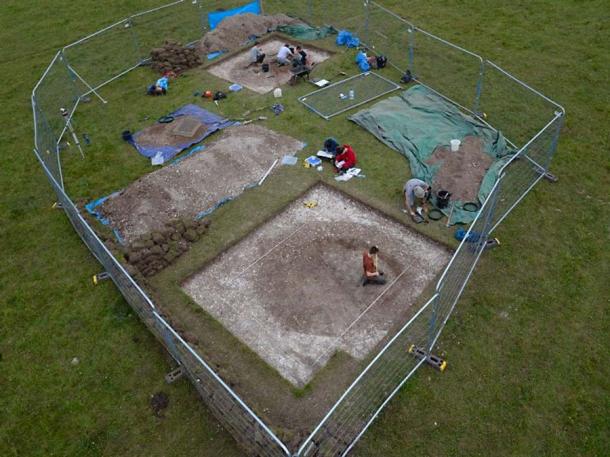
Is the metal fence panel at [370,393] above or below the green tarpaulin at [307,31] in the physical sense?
below

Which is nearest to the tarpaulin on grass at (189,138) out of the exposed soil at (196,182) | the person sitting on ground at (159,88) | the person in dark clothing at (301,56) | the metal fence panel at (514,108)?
the exposed soil at (196,182)

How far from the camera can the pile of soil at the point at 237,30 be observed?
80.9 feet

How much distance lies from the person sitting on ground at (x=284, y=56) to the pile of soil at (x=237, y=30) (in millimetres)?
3159

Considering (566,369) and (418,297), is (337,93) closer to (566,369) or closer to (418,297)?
(418,297)

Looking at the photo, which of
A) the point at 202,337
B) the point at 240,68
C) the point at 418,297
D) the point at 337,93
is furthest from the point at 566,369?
the point at 240,68

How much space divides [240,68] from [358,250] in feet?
44.1

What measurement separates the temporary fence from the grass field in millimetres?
460

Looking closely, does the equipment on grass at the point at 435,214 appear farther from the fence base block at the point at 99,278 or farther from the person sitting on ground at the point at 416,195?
the fence base block at the point at 99,278

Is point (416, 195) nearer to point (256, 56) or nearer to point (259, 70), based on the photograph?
point (259, 70)

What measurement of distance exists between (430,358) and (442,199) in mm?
5656

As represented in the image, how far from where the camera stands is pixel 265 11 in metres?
28.0

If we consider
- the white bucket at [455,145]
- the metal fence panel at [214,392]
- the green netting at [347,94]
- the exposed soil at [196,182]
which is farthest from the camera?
the green netting at [347,94]

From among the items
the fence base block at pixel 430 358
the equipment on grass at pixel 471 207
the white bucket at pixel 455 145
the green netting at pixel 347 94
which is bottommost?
the fence base block at pixel 430 358

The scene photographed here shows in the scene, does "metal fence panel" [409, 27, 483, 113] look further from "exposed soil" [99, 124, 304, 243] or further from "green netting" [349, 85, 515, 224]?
"exposed soil" [99, 124, 304, 243]
